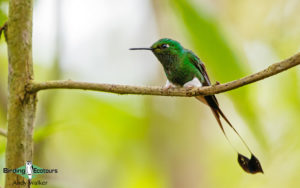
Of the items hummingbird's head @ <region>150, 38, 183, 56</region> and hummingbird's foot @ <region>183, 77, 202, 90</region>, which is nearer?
hummingbird's foot @ <region>183, 77, 202, 90</region>

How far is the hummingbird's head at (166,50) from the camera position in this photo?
3166mm

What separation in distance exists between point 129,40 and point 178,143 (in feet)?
6.50

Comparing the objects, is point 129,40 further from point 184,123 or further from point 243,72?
point 243,72

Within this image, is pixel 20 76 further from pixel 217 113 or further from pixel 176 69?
pixel 176 69

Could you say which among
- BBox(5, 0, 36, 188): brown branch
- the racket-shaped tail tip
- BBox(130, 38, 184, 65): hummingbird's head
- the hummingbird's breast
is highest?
BBox(130, 38, 184, 65): hummingbird's head

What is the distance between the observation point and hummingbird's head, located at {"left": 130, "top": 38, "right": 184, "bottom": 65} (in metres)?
3.17

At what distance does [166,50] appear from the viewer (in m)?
3.18

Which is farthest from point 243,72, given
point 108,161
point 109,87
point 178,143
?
point 108,161

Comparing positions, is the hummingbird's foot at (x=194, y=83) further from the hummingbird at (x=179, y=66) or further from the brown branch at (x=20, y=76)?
the brown branch at (x=20, y=76)

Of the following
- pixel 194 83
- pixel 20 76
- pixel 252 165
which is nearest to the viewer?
pixel 20 76

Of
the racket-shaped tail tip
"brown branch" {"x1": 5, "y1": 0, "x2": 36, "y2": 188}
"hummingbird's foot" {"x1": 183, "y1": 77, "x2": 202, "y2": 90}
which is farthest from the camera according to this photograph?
"hummingbird's foot" {"x1": 183, "y1": 77, "x2": 202, "y2": 90}

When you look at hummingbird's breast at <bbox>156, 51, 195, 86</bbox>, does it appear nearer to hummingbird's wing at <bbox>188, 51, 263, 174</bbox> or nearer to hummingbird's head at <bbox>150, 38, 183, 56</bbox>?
hummingbird's head at <bbox>150, 38, 183, 56</bbox>

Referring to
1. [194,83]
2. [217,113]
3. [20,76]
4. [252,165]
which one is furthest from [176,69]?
[20,76]

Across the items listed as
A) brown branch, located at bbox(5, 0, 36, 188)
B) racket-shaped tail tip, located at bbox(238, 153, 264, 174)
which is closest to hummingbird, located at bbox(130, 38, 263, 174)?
racket-shaped tail tip, located at bbox(238, 153, 264, 174)
